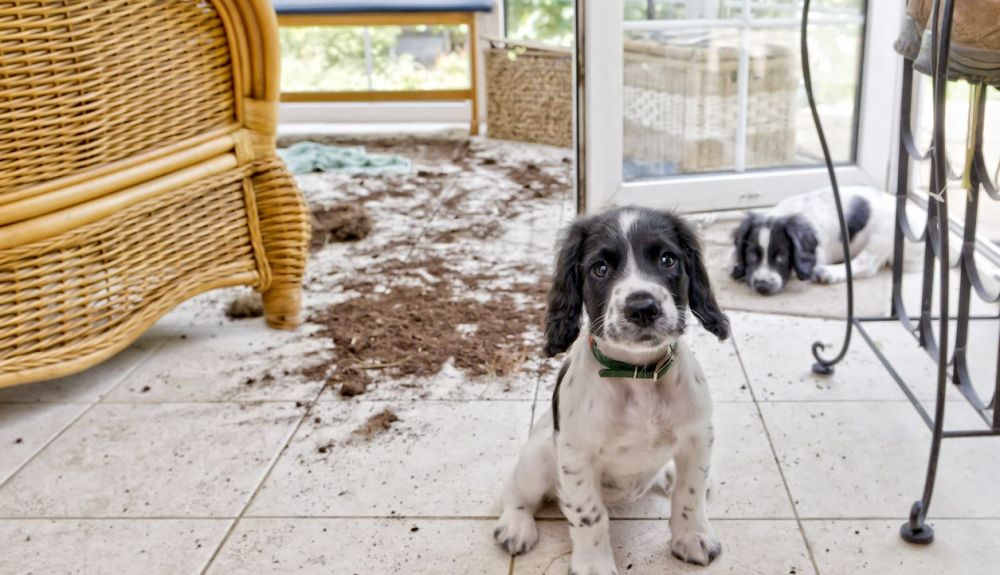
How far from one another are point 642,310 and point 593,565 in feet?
1.61

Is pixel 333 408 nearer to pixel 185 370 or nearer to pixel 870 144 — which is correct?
pixel 185 370

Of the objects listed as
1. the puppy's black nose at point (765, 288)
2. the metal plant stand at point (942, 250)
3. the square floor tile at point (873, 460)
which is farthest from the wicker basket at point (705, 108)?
the square floor tile at point (873, 460)

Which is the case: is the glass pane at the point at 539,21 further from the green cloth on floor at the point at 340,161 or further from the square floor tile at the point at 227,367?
the square floor tile at the point at 227,367

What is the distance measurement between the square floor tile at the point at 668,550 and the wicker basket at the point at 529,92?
3550 millimetres

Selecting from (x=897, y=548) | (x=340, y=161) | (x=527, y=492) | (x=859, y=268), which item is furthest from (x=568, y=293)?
(x=340, y=161)

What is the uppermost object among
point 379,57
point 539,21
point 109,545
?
point 539,21

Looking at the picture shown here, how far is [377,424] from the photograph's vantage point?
237 cm

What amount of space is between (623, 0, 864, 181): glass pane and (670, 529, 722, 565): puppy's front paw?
88.3 inches

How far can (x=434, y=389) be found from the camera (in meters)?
2.56

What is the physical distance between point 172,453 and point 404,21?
363cm

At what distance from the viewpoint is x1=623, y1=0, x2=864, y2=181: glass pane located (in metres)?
3.78

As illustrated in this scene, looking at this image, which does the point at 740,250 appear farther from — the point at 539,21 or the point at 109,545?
the point at 539,21

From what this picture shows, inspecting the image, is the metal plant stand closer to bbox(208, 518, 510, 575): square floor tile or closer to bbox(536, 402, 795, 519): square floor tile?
bbox(536, 402, 795, 519): square floor tile

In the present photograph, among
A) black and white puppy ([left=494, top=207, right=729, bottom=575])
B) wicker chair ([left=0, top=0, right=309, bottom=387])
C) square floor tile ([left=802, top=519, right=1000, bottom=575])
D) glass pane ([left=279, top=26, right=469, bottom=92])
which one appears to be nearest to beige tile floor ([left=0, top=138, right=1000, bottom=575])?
square floor tile ([left=802, top=519, right=1000, bottom=575])
